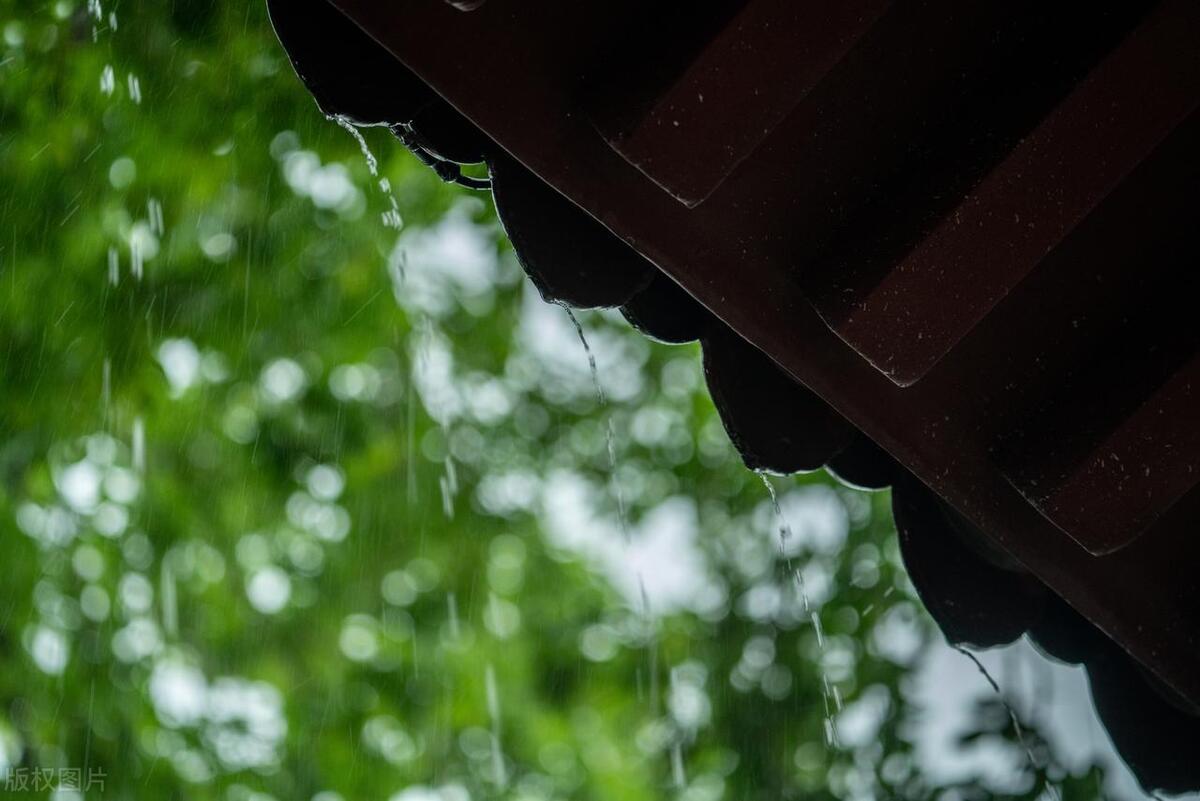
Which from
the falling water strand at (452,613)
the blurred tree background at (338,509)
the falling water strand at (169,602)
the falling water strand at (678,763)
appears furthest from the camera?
the falling water strand at (452,613)

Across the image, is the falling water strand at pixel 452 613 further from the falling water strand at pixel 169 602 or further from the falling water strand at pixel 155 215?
the falling water strand at pixel 155 215

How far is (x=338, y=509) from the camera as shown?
304 inches

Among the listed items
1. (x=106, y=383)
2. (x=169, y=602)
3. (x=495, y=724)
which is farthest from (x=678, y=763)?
(x=106, y=383)

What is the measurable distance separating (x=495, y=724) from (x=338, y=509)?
2.01m

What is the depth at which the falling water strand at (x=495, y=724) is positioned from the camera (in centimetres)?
812

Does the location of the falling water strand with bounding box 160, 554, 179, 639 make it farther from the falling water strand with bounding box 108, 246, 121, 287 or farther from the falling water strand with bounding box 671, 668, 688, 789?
the falling water strand with bounding box 671, 668, 688, 789

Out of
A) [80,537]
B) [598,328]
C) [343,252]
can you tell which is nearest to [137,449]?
[80,537]

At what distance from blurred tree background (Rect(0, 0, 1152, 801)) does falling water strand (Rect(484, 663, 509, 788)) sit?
2 cm

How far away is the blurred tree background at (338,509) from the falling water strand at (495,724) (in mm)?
24

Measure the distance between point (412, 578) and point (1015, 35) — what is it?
283 inches

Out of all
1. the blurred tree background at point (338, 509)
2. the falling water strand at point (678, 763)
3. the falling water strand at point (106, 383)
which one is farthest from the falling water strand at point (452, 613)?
the falling water strand at point (106, 383)

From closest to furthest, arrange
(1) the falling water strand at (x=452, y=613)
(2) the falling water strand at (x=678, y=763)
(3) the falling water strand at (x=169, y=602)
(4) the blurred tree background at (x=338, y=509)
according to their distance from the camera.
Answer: (4) the blurred tree background at (x=338, y=509) < (3) the falling water strand at (x=169, y=602) < (2) the falling water strand at (x=678, y=763) < (1) the falling water strand at (x=452, y=613)

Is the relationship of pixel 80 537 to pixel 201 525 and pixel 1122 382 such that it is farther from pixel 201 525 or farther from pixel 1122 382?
pixel 1122 382

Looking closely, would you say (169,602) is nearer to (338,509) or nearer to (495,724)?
(338,509)
